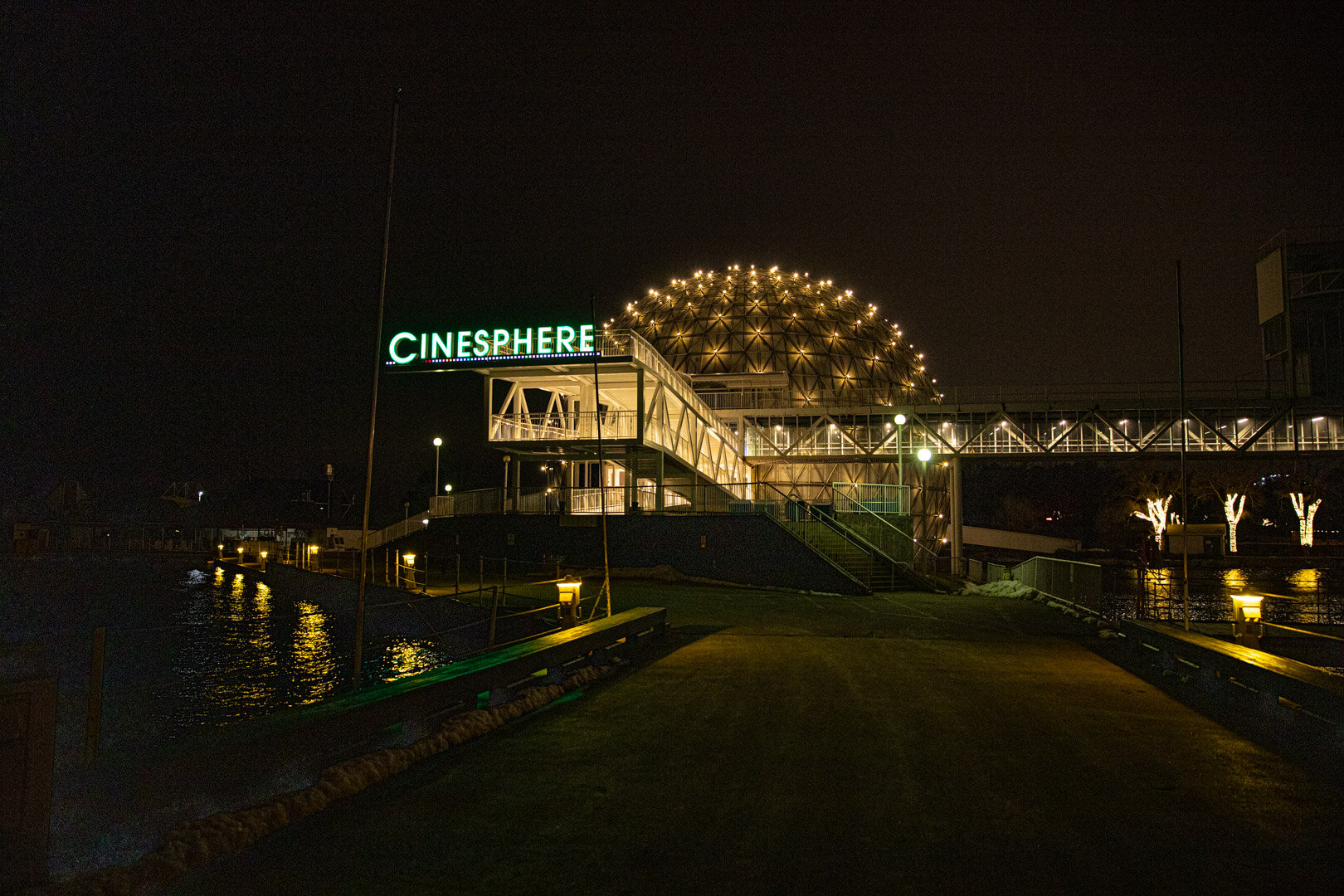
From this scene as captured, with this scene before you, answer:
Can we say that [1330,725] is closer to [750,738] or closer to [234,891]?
[750,738]

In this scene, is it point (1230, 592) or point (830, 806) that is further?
point (1230, 592)

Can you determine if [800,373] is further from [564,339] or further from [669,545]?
[669,545]

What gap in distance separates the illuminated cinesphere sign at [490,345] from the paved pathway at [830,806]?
25902 mm

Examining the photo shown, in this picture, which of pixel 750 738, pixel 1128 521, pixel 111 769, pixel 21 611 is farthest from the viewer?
pixel 1128 521

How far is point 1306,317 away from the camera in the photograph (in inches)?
2297

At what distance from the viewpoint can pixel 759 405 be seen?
6456 centimetres

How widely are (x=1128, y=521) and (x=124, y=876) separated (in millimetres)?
96039

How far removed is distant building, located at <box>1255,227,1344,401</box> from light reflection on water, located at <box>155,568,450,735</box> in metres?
56.3

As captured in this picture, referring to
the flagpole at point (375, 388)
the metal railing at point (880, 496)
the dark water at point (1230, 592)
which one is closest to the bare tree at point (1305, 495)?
the dark water at point (1230, 592)

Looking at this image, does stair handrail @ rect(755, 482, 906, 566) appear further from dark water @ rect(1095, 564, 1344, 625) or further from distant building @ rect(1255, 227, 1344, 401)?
distant building @ rect(1255, 227, 1344, 401)

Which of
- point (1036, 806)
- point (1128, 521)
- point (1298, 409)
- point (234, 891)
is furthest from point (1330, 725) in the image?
point (1128, 521)

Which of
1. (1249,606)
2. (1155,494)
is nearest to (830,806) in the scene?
(1249,606)

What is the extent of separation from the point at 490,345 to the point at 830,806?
107ft

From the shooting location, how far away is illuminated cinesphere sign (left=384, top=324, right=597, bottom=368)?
36.4 m
